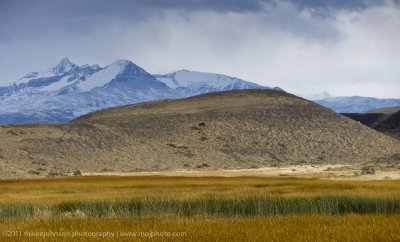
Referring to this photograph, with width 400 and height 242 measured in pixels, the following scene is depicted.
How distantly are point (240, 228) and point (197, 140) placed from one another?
93429 mm

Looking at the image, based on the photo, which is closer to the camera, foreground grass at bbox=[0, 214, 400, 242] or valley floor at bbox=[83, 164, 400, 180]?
foreground grass at bbox=[0, 214, 400, 242]

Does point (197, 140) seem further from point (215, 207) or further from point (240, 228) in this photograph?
point (240, 228)

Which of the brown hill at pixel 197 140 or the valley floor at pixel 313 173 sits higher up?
the brown hill at pixel 197 140

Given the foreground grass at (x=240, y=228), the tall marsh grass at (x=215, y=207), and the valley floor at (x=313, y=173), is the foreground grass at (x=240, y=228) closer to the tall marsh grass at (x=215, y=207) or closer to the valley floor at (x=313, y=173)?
the tall marsh grass at (x=215, y=207)

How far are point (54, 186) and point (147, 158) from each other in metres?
51.3

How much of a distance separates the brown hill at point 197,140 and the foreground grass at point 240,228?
203 feet

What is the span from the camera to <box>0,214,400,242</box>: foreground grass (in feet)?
70.4

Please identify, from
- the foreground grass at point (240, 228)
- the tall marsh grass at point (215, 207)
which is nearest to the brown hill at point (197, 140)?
the tall marsh grass at point (215, 207)

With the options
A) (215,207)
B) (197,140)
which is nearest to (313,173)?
(197,140)

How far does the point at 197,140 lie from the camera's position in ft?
385

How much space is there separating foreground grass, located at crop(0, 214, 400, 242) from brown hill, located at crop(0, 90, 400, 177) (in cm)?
6189

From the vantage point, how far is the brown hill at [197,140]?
98250 mm

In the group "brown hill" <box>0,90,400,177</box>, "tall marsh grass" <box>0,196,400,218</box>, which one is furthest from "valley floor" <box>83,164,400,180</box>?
"tall marsh grass" <box>0,196,400,218</box>

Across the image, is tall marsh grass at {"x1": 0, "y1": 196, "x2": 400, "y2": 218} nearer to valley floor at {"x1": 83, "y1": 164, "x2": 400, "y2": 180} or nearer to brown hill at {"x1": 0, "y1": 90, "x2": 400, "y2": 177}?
valley floor at {"x1": 83, "y1": 164, "x2": 400, "y2": 180}
